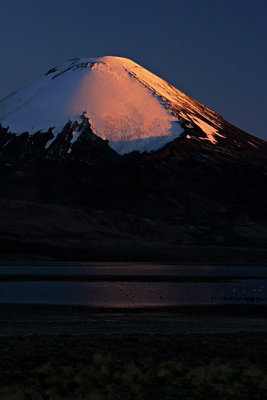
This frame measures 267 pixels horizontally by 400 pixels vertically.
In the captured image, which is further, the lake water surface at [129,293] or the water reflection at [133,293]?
the water reflection at [133,293]

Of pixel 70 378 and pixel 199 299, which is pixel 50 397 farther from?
pixel 199 299

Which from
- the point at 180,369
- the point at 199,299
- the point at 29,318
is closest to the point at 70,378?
the point at 180,369

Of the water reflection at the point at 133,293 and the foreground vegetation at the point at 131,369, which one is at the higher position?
the water reflection at the point at 133,293

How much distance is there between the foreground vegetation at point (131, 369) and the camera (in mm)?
17744

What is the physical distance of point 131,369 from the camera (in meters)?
20.0

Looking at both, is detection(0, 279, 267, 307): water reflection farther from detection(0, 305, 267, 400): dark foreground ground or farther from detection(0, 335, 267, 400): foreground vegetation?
detection(0, 335, 267, 400): foreground vegetation

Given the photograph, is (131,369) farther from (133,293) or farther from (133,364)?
(133,293)

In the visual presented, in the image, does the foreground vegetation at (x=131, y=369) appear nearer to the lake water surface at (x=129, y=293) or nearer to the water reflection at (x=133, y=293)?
the lake water surface at (x=129, y=293)

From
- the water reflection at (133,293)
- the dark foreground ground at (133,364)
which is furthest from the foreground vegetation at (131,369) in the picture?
the water reflection at (133,293)

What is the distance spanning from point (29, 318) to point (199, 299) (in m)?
18.2

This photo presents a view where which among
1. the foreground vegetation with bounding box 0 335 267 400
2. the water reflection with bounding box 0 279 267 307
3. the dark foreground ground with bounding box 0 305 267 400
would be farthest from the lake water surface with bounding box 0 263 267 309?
the foreground vegetation with bounding box 0 335 267 400

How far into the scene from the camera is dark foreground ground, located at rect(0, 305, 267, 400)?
1783cm

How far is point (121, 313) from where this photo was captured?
136 feet

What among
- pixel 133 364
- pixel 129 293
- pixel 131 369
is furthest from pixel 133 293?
pixel 131 369
